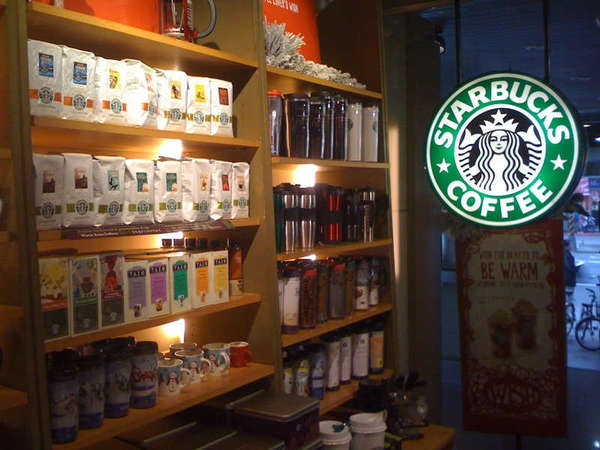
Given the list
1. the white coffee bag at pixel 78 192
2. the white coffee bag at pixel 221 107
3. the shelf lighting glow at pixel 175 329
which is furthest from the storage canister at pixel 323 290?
the white coffee bag at pixel 78 192

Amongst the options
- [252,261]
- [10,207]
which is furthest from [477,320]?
[10,207]

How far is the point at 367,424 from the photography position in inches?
105

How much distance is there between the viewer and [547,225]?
3709mm

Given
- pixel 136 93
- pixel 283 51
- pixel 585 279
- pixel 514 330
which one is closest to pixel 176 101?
pixel 136 93

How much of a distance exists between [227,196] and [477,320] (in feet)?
7.13

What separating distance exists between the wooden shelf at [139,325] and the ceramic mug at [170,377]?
0.17 meters

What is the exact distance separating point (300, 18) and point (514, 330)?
7.44 ft

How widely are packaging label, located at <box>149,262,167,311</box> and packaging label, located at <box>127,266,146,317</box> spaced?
0.04 metres

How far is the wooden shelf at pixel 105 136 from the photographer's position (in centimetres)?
175

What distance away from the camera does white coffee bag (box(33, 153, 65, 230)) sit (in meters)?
1.71

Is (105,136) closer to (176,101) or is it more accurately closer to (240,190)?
(176,101)

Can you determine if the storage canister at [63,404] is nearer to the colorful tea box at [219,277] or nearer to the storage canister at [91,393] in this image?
the storage canister at [91,393]

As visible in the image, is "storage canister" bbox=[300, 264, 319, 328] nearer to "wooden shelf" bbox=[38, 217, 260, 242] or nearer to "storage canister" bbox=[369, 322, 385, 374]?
"wooden shelf" bbox=[38, 217, 260, 242]

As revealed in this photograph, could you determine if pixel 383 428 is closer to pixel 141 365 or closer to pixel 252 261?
pixel 252 261
